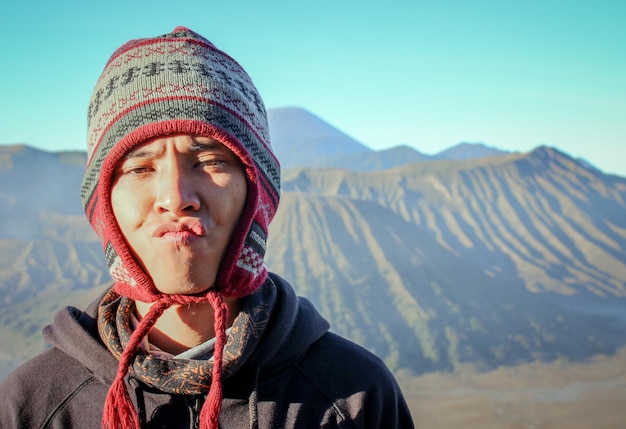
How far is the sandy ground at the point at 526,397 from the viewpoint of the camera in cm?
1778

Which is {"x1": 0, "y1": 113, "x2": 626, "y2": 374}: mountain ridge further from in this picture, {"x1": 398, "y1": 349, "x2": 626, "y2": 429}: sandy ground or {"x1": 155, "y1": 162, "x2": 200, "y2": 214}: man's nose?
{"x1": 155, "y1": 162, "x2": 200, "y2": 214}: man's nose

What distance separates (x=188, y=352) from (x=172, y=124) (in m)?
0.55

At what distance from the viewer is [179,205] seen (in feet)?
4.06

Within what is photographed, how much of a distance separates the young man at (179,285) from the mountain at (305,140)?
78627 mm

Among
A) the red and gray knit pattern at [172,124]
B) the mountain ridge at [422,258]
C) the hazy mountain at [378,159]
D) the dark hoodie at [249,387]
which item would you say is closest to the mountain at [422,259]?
the mountain ridge at [422,258]

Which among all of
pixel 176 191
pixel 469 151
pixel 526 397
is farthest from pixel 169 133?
pixel 469 151

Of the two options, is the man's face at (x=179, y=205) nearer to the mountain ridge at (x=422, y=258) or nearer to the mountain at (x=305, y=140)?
the mountain ridge at (x=422, y=258)

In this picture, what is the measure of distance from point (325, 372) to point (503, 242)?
134 feet

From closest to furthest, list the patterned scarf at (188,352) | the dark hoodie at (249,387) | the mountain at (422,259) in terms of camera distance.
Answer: the patterned scarf at (188,352), the dark hoodie at (249,387), the mountain at (422,259)

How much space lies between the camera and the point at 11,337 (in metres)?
23.4

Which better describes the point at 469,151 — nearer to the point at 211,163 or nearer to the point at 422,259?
the point at 422,259

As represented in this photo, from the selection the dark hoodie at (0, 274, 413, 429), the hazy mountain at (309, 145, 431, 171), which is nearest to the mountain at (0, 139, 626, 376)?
the dark hoodie at (0, 274, 413, 429)

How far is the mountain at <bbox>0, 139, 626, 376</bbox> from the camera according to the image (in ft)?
81.0

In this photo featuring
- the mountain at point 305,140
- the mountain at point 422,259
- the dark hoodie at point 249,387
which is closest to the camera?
the dark hoodie at point 249,387
